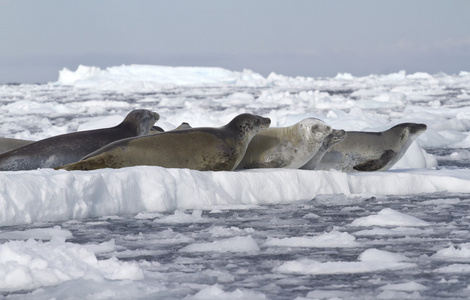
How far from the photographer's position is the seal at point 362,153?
6793mm

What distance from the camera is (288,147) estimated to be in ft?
20.3

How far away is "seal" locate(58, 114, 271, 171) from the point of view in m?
5.34

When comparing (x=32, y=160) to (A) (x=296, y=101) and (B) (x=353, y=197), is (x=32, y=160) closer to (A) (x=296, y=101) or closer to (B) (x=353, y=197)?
(B) (x=353, y=197)

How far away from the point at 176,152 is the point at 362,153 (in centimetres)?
225

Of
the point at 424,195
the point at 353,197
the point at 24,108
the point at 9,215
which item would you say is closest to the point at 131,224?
the point at 9,215

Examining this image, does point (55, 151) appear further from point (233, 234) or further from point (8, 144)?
point (233, 234)

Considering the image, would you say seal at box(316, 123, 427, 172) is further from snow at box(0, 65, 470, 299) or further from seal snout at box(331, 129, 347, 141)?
snow at box(0, 65, 470, 299)

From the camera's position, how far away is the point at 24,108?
64.8ft

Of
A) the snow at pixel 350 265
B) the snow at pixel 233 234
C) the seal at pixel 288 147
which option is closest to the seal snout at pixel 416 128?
the snow at pixel 233 234

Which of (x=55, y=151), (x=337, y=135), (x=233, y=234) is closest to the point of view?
(x=233, y=234)

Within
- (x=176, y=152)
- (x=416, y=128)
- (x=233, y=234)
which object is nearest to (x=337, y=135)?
(x=416, y=128)

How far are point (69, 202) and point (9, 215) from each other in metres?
0.39

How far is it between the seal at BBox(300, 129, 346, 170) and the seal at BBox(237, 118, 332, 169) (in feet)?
0.60

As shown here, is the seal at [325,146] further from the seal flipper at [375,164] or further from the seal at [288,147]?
the seal flipper at [375,164]
